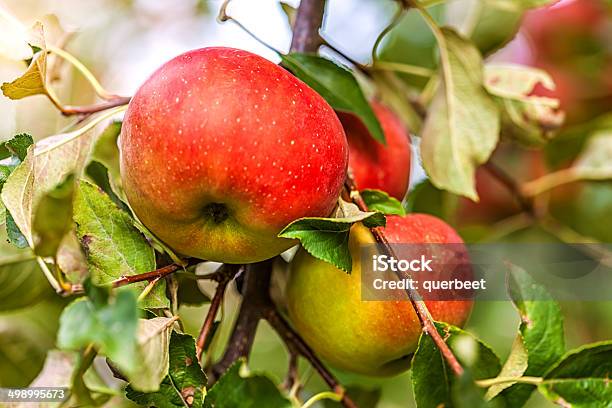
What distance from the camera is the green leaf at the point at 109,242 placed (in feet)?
2.05

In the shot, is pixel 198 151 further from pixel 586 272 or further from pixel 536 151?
pixel 536 151

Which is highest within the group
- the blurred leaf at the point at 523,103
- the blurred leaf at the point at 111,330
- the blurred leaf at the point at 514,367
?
the blurred leaf at the point at 523,103

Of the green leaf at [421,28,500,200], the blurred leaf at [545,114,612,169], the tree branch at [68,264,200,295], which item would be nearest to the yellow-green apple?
the green leaf at [421,28,500,200]

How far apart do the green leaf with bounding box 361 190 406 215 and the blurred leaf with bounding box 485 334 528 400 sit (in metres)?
0.17

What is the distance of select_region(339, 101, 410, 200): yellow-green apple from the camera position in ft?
2.67

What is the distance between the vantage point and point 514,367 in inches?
26.2

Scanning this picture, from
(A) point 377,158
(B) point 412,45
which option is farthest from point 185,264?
(B) point 412,45

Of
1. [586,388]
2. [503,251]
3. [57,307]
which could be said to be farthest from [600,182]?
[57,307]

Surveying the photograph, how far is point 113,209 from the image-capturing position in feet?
2.14

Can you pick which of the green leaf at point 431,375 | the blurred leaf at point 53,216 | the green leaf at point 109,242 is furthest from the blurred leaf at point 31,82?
the green leaf at point 431,375

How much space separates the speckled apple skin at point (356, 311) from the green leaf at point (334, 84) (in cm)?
11

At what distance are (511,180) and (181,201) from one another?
0.78m

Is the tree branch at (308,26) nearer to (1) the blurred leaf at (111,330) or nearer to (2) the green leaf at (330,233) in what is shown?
(2) the green leaf at (330,233)

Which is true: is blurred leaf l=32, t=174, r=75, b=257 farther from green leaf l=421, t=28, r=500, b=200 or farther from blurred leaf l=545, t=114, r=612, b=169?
blurred leaf l=545, t=114, r=612, b=169
